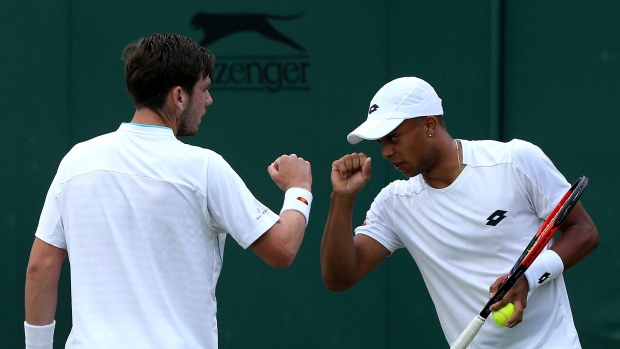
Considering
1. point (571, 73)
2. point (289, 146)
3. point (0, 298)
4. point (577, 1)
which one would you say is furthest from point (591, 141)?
point (0, 298)

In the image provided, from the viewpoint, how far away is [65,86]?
505cm

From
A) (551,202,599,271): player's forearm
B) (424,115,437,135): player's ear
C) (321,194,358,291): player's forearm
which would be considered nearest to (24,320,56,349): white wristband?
(321,194,358,291): player's forearm

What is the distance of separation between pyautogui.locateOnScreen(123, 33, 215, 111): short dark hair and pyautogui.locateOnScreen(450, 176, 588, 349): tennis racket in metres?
1.12

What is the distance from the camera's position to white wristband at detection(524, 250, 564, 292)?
10.3 ft

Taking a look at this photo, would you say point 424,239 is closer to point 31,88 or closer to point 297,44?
point 297,44

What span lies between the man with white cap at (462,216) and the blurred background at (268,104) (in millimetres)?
1408

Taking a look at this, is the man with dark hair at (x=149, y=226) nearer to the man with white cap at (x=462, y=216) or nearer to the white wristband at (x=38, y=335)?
the white wristband at (x=38, y=335)

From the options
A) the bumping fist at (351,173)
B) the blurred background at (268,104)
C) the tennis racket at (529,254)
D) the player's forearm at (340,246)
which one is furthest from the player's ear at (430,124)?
the blurred background at (268,104)

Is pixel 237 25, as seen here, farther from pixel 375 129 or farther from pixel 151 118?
pixel 151 118

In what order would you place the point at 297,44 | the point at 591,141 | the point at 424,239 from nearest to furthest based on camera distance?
the point at 424,239
the point at 591,141
the point at 297,44

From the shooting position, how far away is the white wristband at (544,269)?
315 centimetres

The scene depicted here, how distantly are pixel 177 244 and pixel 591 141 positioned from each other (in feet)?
8.63

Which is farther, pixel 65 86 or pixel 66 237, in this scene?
pixel 65 86

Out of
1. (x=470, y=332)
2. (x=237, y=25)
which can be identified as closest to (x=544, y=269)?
(x=470, y=332)
